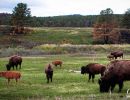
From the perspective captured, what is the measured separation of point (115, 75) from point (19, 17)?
339 ft

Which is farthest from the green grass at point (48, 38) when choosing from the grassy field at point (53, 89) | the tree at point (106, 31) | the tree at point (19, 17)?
the grassy field at point (53, 89)

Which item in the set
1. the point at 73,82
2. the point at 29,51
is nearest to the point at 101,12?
the point at 29,51

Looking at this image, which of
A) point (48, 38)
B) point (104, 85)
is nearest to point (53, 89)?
point (104, 85)

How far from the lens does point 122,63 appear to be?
30.6 metres

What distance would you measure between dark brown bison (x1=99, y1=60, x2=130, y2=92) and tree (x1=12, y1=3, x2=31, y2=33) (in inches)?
4020

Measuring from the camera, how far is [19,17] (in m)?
132

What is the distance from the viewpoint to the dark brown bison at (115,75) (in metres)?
30.3

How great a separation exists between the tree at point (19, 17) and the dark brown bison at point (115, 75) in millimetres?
102102

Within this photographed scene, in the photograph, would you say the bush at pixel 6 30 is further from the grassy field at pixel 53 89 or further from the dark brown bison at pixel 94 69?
the dark brown bison at pixel 94 69

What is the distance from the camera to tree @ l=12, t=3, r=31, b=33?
131m

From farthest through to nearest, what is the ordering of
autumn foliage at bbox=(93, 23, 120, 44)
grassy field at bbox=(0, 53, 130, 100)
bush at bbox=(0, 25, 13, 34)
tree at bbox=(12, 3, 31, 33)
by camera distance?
1. bush at bbox=(0, 25, 13, 34)
2. tree at bbox=(12, 3, 31, 33)
3. autumn foliage at bbox=(93, 23, 120, 44)
4. grassy field at bbox=(0, 53, 130, 100)

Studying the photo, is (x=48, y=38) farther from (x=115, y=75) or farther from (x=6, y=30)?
(x=115, y=75)

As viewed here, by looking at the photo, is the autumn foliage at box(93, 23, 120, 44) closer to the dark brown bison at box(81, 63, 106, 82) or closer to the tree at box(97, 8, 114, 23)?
the tree at box(97, 8, 114, 23)

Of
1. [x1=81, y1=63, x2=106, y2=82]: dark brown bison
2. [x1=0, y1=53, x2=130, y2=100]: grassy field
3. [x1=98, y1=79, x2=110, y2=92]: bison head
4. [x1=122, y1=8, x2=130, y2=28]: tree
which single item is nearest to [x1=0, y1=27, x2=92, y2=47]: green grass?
[x1=122, y1=8, x2=130, y2=28]: tree
